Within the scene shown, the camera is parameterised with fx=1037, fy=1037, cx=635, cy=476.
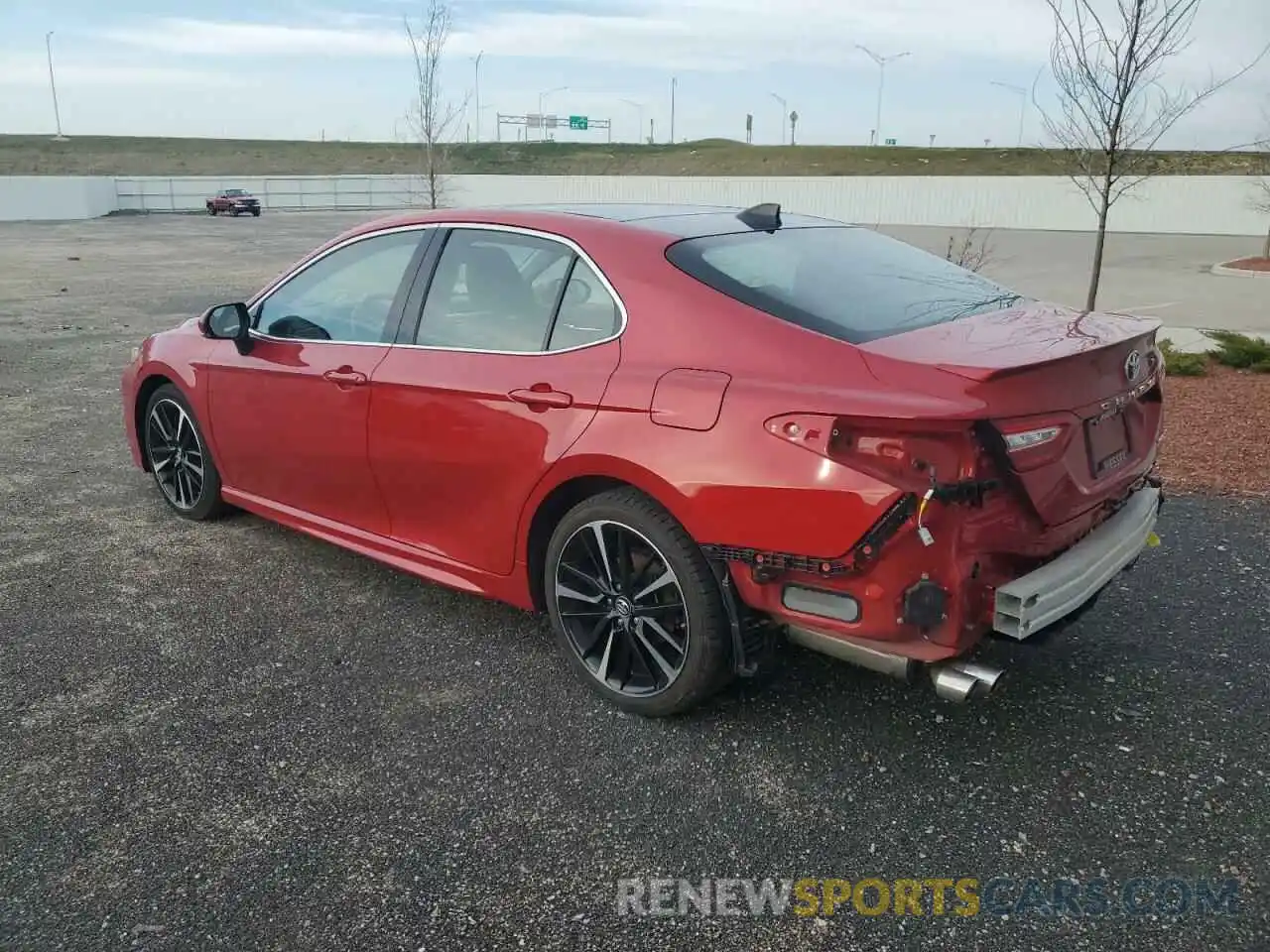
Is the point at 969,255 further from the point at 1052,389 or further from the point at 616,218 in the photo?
the point at 1052,389

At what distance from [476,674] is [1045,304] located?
2.49 metres

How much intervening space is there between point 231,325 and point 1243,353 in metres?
8.33

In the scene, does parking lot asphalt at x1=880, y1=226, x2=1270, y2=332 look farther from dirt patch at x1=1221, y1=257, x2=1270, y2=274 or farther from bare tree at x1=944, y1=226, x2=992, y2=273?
dirt patch at x1=1221, y1=257, x2=1270, y2=274

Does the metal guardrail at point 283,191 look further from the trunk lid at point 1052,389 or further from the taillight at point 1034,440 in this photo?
the taillight at point 1034,440

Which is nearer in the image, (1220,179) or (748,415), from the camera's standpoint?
(748,415)

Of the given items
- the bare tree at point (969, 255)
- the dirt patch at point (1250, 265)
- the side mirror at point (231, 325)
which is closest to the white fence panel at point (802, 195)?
the dirt patch at point (1250, 265)

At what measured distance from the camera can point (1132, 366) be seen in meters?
3.27

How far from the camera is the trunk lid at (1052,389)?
2.77 m

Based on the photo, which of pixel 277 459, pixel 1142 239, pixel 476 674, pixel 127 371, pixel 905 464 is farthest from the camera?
pixel 1142 239

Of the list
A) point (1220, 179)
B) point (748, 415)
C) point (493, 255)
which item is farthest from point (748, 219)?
point (1220, 179)

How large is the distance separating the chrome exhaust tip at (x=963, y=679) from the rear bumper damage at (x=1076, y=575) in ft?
0.44

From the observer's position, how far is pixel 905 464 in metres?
2.72

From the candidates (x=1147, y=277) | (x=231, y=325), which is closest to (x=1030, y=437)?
(x=231, y=325)

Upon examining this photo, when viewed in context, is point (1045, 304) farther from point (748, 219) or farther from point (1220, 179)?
point (1220, 179)
